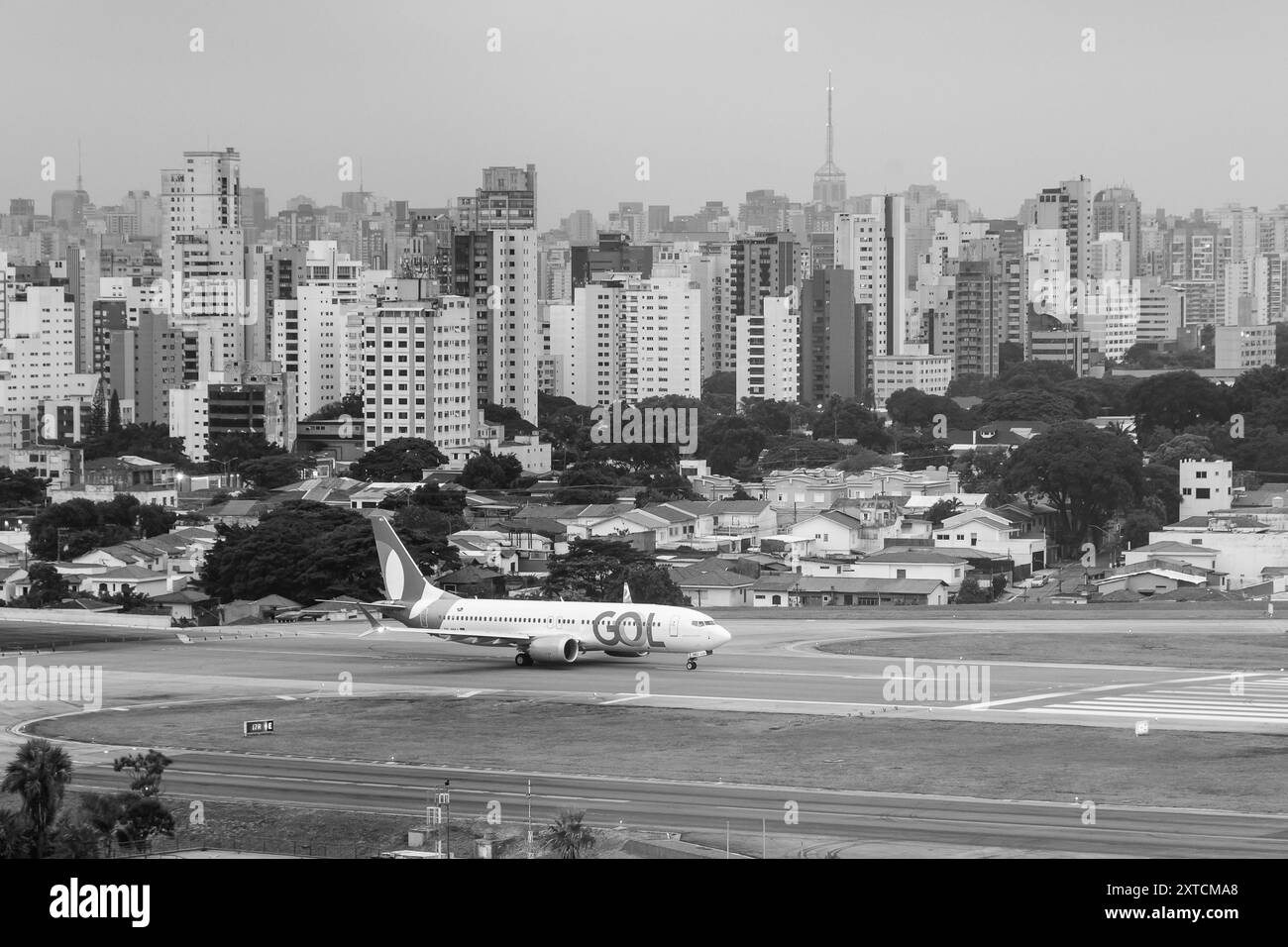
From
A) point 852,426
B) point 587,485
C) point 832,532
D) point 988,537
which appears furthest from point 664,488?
point 852,426

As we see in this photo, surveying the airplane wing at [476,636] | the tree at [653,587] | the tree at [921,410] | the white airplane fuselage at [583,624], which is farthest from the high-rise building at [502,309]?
the white airplane fuselage at [583,624]

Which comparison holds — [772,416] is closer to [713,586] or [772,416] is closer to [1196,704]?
[713,586]

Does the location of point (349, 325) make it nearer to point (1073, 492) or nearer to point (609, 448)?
point (609, 448)

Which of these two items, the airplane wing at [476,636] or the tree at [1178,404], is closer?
the airplane wing at [476,636]

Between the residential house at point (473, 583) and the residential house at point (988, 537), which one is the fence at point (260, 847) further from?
the residential house at point (988, 537)

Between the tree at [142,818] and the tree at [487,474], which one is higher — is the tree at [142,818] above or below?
below
